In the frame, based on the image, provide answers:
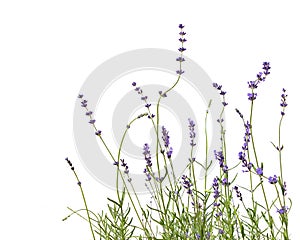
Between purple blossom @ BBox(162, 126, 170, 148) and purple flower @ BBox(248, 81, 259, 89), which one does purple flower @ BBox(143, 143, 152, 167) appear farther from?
purple flower @ BBox(248, 81, 259, 89)

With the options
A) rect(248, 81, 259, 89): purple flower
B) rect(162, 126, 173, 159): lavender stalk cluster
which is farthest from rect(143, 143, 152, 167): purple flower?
rect(248, 81, 259, 89): purple flower

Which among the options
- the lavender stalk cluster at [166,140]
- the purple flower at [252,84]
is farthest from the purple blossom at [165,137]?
the purple flower at [252,84]

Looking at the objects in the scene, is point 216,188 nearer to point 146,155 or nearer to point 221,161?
point 221,161

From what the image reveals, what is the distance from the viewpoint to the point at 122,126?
5.54m

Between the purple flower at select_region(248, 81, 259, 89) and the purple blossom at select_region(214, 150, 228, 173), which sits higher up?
the purple flower at select_region(248, 81, 259, 89)

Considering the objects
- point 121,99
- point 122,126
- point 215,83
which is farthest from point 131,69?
point 215,83

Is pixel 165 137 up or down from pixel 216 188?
up

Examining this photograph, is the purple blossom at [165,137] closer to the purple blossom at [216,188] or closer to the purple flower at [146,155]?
the purple flower at [146,155]

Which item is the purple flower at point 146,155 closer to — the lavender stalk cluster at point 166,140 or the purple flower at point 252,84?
the lavender stalk cluster at point 166,140

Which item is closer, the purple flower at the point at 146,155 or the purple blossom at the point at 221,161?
the purple blossom at the point at 221,161

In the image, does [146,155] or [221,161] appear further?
[146,155]

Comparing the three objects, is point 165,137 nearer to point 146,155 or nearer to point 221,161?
point 146,155

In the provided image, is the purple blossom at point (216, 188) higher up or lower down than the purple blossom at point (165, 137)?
lower down

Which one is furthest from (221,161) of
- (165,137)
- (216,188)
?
(165,137)
